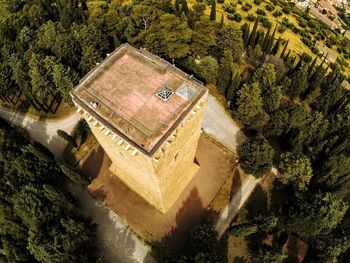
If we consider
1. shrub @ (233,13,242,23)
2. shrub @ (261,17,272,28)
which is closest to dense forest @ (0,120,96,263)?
shrub @ (233,13,242,23)

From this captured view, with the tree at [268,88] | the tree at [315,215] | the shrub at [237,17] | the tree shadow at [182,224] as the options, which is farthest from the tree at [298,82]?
the tree shadow at [182,224]

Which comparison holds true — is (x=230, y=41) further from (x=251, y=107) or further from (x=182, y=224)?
(x=182, y=224)

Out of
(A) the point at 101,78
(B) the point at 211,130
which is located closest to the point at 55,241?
(A) the point at 101,78

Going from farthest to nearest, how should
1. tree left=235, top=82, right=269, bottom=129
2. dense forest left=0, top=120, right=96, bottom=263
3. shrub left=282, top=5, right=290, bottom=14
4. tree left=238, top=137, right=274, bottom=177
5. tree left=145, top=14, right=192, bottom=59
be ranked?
shrub left=282, top=5, right=290, bottom=14 < tree left=145, top=14, right=192, bottom=59 < tree left=235, top=82, right=269, bottom=129 < tree left=238, top=137, right=274, bottom=177 < dense forest left=0, top=120, right=96, bottom=263

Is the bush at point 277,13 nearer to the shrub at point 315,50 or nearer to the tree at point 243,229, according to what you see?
the shrub at point 315,50

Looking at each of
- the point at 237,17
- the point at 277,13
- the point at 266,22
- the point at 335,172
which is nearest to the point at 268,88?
the point at 335,172

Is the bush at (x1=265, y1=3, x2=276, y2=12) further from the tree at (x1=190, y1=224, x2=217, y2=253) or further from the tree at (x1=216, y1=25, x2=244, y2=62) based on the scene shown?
the tree at (x1=190, y1=224, x2=217, y2=253)
